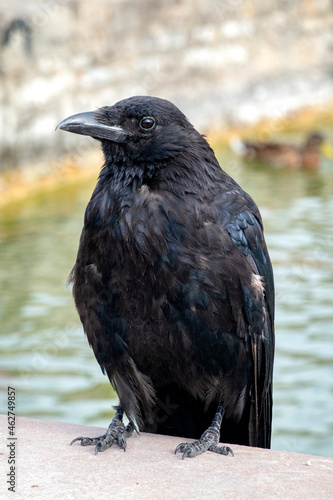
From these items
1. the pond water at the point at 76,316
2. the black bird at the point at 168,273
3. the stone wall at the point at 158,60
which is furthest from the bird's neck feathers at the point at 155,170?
the stone wall at the point at 158,60

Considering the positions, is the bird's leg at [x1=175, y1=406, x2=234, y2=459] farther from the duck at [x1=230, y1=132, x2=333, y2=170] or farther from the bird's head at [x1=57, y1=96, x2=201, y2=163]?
the duck at [x1=230, y1=132, x2=333, y2=170]

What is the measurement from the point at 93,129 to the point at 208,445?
4.00 ft

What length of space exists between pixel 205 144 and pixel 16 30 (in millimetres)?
6209

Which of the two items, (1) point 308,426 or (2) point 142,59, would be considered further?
(2) point 142,59

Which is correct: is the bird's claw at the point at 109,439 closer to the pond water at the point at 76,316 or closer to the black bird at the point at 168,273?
the black bird at the point at 168,273

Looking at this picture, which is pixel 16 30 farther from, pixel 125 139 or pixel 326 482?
pixel 326 482

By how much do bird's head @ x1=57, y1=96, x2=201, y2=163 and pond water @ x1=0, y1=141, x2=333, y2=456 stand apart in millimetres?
2392

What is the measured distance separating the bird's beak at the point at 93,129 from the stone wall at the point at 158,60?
240 inches

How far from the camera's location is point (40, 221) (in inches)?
332

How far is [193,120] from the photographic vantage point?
37.0 feet

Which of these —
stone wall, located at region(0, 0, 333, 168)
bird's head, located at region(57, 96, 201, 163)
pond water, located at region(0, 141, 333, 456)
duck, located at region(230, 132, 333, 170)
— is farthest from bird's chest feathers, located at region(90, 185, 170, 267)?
duck, located at region(230, 132, 333, 170)

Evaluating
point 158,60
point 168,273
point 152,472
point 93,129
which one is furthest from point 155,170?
point 158,60

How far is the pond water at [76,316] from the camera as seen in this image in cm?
544

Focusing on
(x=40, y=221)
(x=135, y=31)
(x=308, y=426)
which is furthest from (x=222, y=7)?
(x=308, y=426)
